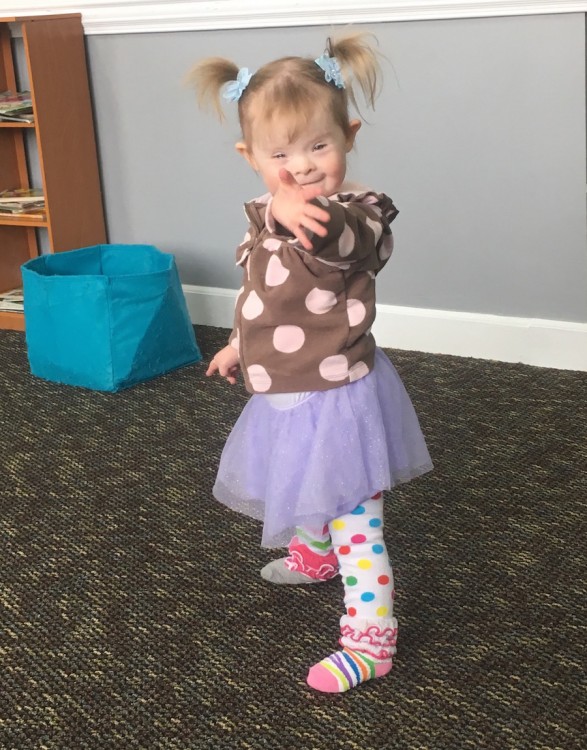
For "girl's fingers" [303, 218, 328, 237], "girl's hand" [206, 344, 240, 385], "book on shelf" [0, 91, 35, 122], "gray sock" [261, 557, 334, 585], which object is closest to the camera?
"girl's fingers" [303, 218, 328, 237]

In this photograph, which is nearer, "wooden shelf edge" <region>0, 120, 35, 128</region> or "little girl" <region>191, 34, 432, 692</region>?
"little girl" <region>191, 34, 432, 692</region>

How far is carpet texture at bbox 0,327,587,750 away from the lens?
112 cm

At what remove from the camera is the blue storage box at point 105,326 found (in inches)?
86.5

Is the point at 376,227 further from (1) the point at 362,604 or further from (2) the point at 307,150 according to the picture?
(1) the point at 362,604

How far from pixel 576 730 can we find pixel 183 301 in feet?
5.18

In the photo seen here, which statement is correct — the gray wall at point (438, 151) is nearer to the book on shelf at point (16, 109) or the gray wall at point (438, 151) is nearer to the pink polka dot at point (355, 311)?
the book on shelf at point (16, 109)

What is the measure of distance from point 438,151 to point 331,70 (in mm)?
1194

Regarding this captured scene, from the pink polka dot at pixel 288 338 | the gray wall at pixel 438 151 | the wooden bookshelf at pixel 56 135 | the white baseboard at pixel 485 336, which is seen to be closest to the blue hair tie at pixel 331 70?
the pink polka dot at pixel 288 338

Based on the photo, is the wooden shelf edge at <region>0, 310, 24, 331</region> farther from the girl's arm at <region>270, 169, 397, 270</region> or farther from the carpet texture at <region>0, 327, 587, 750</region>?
the girl's arm at <region>270, 169, 397, 270</region>

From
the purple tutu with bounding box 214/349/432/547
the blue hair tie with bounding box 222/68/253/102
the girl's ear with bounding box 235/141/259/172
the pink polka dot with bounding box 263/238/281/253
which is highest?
the blue hair tie with bounding box 222/68/253/102

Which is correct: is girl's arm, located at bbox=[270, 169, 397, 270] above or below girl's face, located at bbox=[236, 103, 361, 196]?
below

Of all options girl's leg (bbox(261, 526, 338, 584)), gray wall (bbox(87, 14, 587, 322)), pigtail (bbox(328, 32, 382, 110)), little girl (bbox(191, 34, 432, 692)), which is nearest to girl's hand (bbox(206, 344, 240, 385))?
little girl (bbox(191, 34, 432, 692))

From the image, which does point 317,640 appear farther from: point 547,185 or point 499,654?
point 547,185

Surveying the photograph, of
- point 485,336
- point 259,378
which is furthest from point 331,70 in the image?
point 485,336
